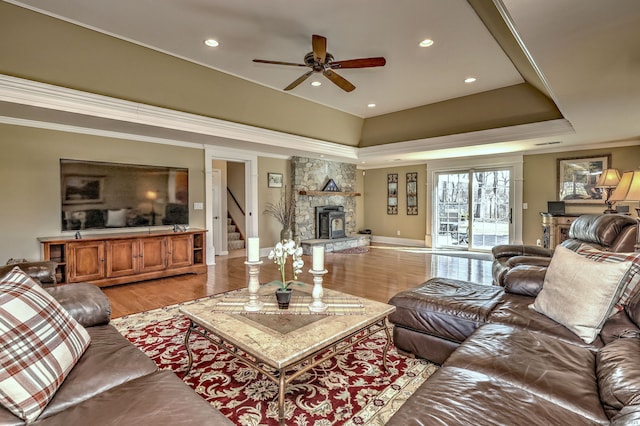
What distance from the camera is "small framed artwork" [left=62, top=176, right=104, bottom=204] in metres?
4.48

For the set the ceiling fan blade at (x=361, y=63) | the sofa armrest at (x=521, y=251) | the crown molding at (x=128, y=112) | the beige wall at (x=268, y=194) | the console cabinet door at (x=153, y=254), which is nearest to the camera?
the ceiling fan blade at (x=361, y=63)

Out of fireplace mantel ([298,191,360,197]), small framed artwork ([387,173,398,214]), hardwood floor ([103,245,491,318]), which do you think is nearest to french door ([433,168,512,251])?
hardwood floor ([103,245,491,318])

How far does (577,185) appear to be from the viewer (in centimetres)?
630

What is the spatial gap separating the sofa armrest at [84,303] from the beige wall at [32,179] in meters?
3.28

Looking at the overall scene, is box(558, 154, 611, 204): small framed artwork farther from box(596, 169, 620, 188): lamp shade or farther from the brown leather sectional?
the brown leather sectional

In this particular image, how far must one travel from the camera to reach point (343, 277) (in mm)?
Answer: 5090

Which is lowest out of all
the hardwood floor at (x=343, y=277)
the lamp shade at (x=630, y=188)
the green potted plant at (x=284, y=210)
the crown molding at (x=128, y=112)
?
the hardwood floor at (x=343, y=277)

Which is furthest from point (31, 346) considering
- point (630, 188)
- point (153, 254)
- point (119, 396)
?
point (630, 188)

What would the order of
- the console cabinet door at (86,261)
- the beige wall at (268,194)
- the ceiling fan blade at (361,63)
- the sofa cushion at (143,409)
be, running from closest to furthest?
the sofa cushion at (143,409), the ceiling fan blade at (361,63), the console cabinet door at (86,261), the beige wall at (268,194)

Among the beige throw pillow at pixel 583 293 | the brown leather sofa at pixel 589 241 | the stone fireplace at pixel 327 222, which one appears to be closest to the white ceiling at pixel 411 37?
the brown leather sofa at pixel 589 241

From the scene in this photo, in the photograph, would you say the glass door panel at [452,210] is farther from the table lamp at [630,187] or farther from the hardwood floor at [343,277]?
the table lamp at [630,187]

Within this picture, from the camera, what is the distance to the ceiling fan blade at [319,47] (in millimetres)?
2949

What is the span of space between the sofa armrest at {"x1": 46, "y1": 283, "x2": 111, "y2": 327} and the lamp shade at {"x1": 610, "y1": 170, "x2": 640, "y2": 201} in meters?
4.29

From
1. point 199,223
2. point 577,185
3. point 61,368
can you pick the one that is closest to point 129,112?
point 199,223
